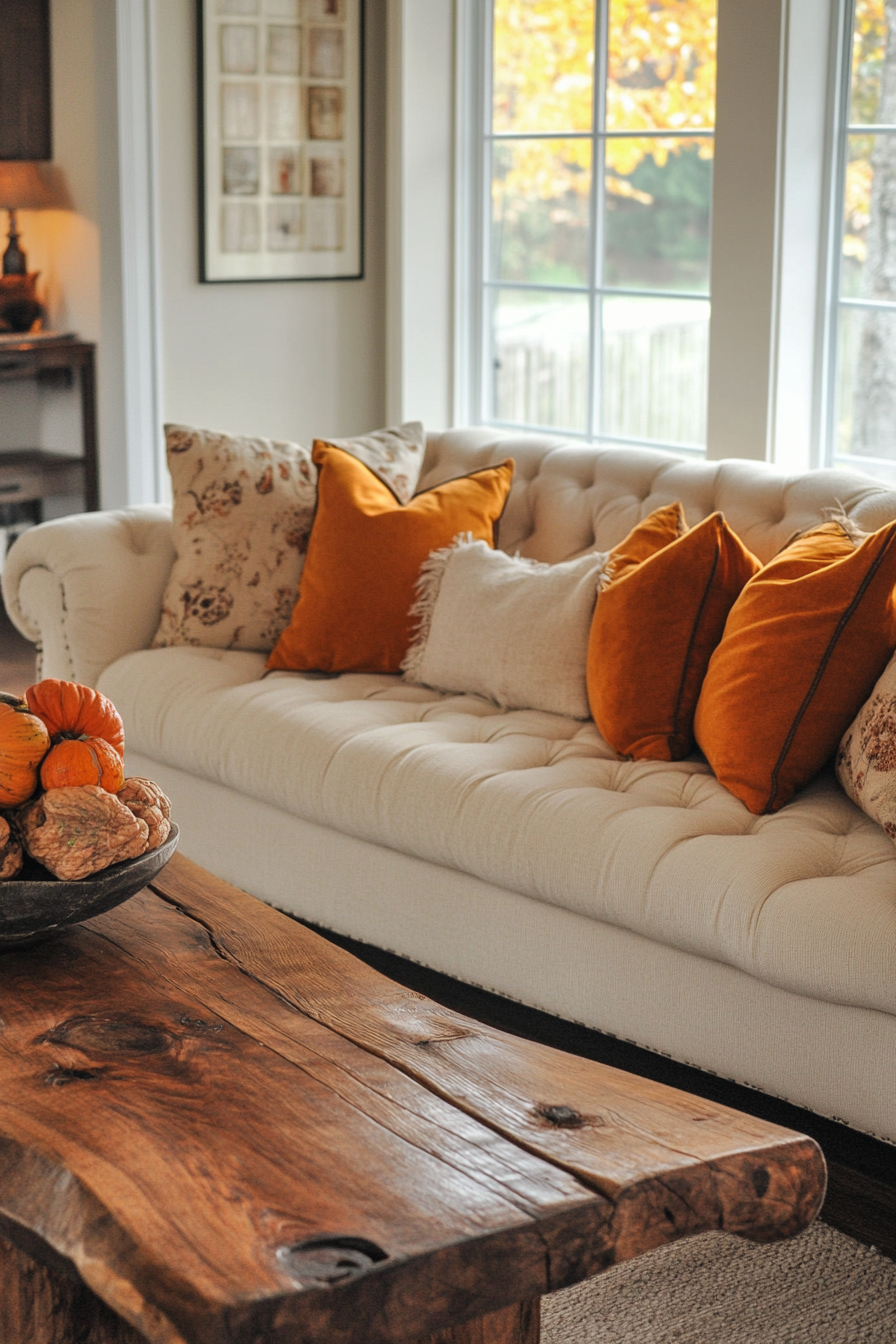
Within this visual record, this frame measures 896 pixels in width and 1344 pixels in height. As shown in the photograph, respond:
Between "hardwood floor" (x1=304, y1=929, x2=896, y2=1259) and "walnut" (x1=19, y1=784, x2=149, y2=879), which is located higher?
"walnut" (x1=19, y1=784, x2=149, y2=879)

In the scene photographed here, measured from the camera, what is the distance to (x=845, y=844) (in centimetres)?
194

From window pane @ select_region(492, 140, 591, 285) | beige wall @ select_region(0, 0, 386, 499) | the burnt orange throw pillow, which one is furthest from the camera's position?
beige wall @ select_region(0, 0, 386, 499)

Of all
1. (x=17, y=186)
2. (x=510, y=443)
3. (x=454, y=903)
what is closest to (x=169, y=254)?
(x=17, y=186)

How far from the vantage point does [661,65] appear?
12.3 feet

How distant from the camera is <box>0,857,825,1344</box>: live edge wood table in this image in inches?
36.1

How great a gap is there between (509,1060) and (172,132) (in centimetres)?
373

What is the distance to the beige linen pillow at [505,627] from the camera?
2482 mm

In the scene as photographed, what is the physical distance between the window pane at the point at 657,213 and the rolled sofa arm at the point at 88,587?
1.65 meters

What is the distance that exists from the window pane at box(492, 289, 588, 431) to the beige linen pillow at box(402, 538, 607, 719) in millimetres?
1604

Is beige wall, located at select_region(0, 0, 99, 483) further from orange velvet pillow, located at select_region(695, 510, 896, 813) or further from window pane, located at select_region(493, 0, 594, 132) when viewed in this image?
orange velvet pillow, located at select_region(695, 510, 896, 813)

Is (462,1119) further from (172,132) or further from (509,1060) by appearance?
(172,132)

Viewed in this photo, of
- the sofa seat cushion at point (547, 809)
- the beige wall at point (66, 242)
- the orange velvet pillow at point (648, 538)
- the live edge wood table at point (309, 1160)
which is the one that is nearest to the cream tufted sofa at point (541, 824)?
the sofa seat cushion at point (547, 809)

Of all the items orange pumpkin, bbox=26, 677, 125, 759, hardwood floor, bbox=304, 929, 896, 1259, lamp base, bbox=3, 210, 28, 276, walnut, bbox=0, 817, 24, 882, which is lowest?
hardwood floor, bbox=304, 929, 896, 1259

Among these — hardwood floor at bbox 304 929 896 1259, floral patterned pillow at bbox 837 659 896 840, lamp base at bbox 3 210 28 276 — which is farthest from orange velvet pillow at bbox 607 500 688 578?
lamp base at bbox 3 210 28 276
